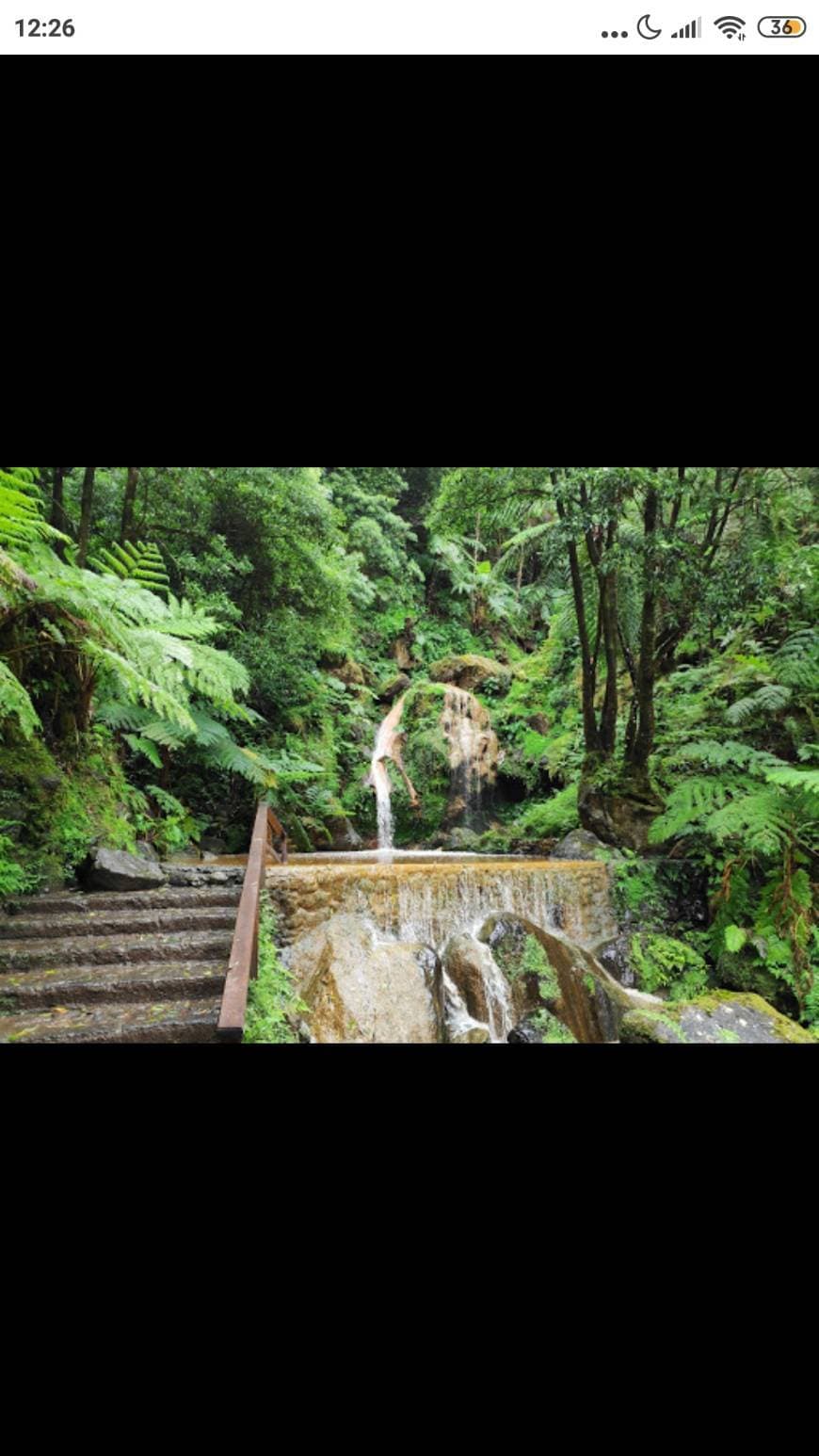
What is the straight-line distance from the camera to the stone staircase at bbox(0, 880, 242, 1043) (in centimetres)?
231

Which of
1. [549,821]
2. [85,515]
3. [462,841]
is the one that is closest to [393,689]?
[462,841]

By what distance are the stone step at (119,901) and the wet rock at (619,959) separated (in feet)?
8.23

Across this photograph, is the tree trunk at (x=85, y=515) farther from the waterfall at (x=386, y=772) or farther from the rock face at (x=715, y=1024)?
the rock face at (x=715, y=1024)

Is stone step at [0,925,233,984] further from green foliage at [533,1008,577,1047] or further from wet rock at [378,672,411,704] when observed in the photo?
wet rock at [378,672,411,704]

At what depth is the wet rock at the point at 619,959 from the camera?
13.6ft

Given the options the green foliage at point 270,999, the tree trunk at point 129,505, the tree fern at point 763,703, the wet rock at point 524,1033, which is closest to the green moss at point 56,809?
the green foliage at point 270,999

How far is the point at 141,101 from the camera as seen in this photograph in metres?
1.13

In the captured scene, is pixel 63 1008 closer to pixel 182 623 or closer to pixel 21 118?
pixel 182 623

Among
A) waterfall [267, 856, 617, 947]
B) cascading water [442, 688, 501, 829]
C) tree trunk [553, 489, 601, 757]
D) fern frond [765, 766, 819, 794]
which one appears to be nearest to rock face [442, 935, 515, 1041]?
waterfall [267, 856, 617, 947]

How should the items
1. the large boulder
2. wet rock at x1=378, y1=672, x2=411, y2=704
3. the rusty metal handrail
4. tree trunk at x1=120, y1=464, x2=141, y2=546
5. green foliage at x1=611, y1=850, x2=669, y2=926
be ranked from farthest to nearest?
wet rock at x1=378, y1=672, x2=411, y2=704, tree trunk at x1=120, y1=464, x2=141, y2=546, green foliage at x1=611, y1=850, x2=669, y2=926, the large boulder, the rusty metal handrail
